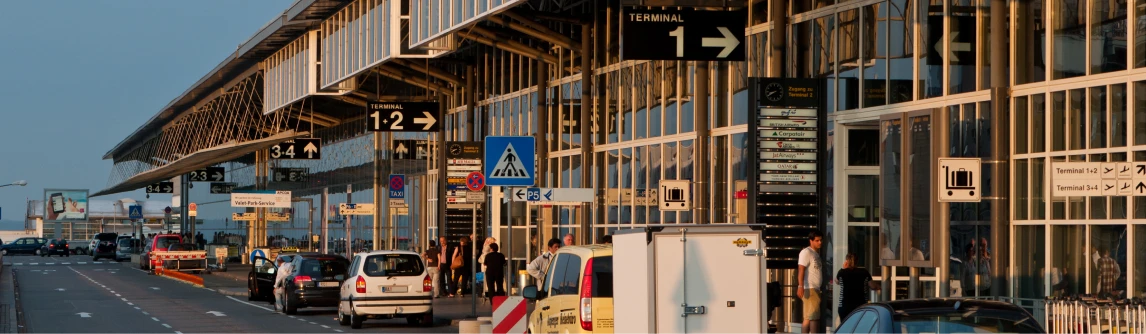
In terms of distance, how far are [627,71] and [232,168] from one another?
206 ft

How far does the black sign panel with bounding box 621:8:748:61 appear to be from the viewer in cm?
1955

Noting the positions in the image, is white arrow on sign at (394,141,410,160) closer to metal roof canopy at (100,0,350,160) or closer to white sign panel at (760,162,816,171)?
metal roof canopy at (100,0,350,160)

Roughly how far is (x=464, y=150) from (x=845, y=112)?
17869 mm

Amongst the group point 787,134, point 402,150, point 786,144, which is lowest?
point 786,144

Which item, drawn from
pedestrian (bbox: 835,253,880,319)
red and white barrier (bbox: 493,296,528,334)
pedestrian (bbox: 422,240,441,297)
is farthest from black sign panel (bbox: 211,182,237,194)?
pedestrian (bbox: 835,253,880,319)

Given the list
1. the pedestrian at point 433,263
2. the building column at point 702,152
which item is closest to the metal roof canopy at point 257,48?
the pedestrian at point 433,263

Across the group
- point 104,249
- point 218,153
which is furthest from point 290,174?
point 104,249

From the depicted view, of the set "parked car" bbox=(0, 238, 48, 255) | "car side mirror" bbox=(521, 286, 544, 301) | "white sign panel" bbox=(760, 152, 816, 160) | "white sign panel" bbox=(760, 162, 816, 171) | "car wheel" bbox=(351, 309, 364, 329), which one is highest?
"white sign panel" bbox=(760, 152, 816, 160)

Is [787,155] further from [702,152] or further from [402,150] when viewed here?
[402,150]

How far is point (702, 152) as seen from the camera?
85.8ft

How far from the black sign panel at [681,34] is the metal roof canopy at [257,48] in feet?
83.0

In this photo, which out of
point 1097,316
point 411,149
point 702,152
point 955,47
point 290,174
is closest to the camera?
point 1097,316

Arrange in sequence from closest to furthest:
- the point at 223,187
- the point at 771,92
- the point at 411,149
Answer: the point at 771,92 → the point at 411,149 → the point at 223,187

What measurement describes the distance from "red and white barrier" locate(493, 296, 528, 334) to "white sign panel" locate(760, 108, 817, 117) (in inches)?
184
